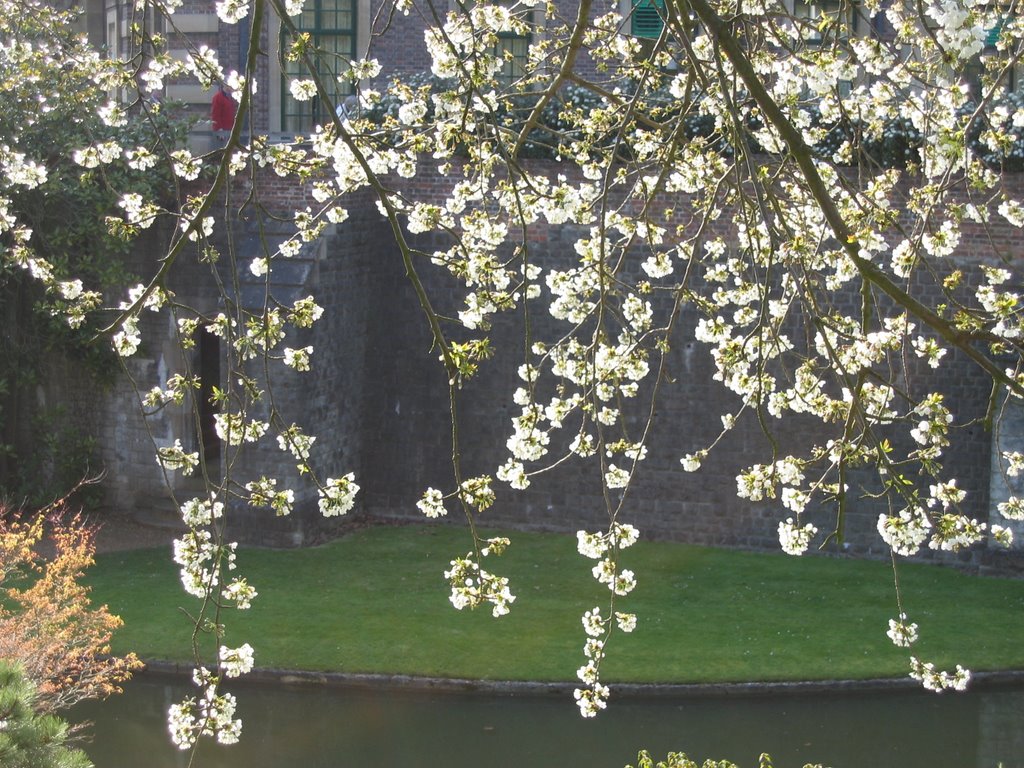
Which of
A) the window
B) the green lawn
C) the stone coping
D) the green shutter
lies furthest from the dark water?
the window

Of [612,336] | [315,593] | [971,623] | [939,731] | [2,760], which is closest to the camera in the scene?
[2,760]

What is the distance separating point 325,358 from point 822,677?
5915mm

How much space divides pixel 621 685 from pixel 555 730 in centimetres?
65

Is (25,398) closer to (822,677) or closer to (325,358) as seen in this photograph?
(325,358)

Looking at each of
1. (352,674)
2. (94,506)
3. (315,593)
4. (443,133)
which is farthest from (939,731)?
(94,506)

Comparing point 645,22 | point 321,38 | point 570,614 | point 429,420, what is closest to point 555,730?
point 570,614

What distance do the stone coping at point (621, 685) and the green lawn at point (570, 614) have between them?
68 mm

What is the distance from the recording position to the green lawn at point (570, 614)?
11.0 meters

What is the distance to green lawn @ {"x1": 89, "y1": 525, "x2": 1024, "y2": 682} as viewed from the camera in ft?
36.2

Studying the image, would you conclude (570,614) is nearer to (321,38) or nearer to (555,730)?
(555,730)

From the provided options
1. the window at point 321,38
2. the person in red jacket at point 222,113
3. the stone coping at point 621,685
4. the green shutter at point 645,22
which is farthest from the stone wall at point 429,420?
the window at point 321,38

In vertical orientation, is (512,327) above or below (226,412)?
above

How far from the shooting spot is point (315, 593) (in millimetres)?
12578

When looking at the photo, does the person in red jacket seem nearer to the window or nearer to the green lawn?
the window
